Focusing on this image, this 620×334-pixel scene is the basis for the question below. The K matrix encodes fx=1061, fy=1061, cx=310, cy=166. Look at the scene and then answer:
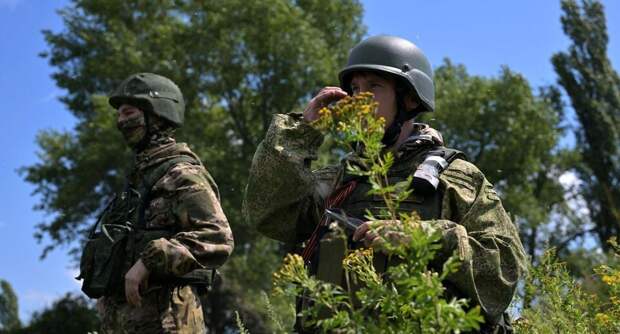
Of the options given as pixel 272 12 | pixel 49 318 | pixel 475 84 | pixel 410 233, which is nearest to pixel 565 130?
pixel 475 84

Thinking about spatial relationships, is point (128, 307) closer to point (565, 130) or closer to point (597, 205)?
point (597, 205)

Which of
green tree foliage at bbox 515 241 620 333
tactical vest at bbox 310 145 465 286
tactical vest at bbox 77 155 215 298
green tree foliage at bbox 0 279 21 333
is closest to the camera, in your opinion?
tactical vest at bbox 310 145 465 286

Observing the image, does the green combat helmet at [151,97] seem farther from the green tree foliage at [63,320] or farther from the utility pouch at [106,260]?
the green tree foliage at [63,320]

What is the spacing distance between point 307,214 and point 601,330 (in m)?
1.40

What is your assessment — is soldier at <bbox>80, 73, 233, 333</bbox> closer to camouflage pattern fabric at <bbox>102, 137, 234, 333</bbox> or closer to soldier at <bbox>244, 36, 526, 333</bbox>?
camouflage pattern fabric at <bbox>102, 137, 234, 333</bbox>

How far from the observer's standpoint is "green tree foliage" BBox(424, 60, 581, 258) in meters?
39.8

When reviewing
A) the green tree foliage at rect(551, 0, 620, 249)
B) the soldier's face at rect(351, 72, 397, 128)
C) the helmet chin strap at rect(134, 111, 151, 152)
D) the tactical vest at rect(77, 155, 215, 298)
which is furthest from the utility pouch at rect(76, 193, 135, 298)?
the green tree foliage at rect(551, 0, 620, 249)

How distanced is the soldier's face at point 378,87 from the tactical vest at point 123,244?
5.48 ft

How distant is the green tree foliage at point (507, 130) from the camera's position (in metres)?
39.8

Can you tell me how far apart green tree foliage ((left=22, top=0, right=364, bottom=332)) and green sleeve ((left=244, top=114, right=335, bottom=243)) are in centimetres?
2913

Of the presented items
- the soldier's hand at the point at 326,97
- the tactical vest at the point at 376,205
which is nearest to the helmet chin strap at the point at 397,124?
the tactical vest at the point at 376,205

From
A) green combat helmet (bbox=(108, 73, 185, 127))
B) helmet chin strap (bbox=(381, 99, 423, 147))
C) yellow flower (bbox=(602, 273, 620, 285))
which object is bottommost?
yellow flower (bbox=(602, 273, 620, 285))

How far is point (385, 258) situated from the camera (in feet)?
12.5

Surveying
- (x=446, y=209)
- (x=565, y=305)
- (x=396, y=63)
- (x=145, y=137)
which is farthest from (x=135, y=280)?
(x=565, y=305)
